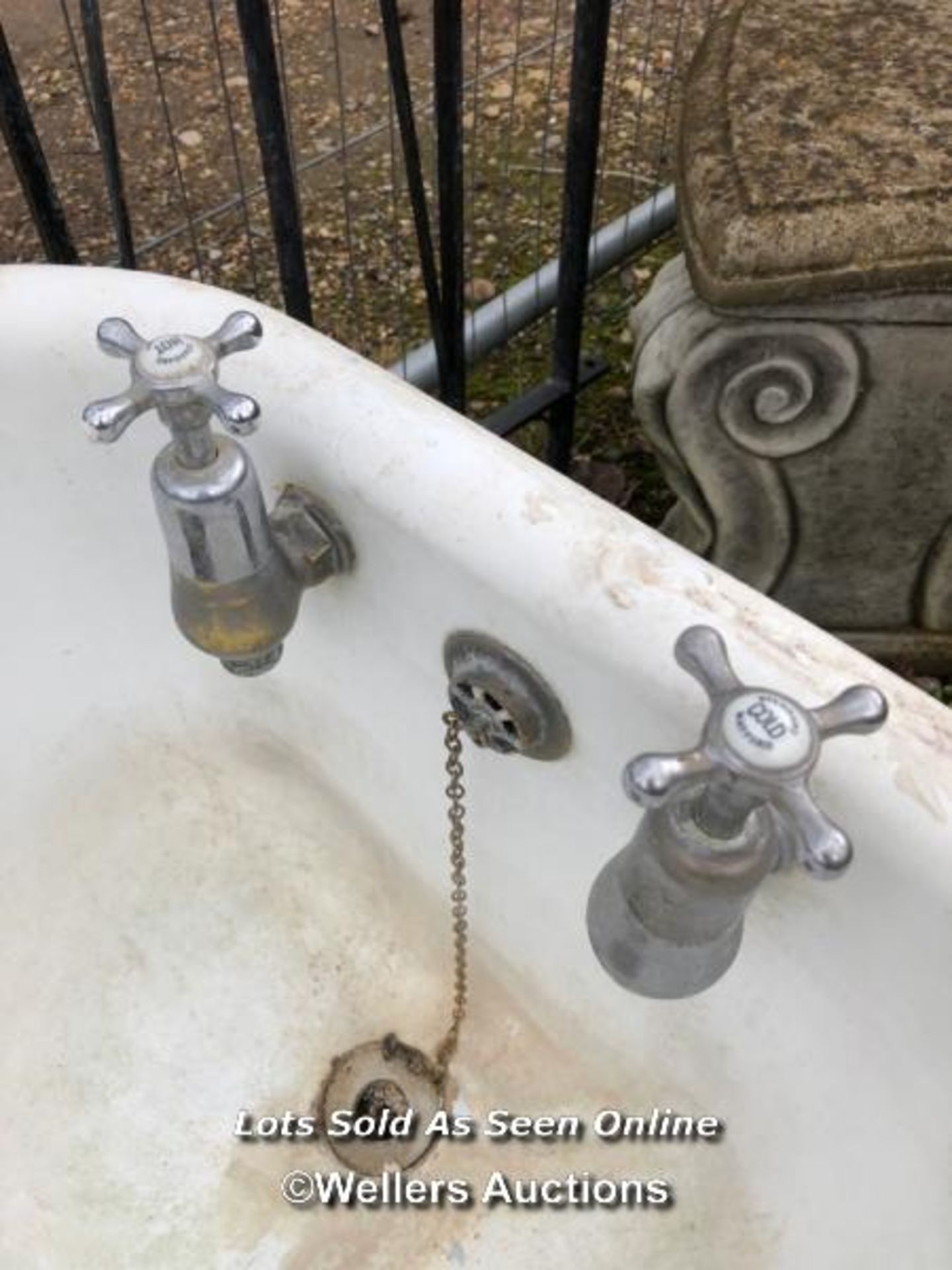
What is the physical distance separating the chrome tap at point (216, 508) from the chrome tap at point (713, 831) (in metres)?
0.25

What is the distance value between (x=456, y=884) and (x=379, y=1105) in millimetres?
189

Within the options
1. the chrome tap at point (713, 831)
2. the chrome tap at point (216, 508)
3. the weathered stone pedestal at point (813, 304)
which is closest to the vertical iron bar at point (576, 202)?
the weathered stone pedestal at point (813, 304)

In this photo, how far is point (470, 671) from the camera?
76cm

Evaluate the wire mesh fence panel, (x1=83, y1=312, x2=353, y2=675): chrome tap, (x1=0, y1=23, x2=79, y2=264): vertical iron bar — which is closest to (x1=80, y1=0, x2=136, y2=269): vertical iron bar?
(x1=0, y1=23, x2=79, y2=264): vertical iron bar

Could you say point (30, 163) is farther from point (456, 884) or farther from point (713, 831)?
point (713, 831)

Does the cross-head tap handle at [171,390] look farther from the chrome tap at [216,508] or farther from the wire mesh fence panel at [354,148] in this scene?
the wire mesh fence panel at [354,148]

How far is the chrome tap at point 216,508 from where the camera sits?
597mm

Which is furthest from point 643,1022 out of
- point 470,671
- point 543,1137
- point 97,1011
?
point 97,1011

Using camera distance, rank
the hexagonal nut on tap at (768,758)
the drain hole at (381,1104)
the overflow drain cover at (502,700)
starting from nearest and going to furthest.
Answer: the hexagonal nut on tap at (768,758)
the overflow drain cover at (502,700)
the drain hole at (381,1104)

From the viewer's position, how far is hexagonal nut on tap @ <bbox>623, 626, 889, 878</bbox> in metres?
0.48

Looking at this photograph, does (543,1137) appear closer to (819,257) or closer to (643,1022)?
(643,1022)

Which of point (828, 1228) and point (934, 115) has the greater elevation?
point (934, 115)

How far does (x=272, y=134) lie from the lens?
90 cm

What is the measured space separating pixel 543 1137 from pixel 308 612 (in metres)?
0.42
